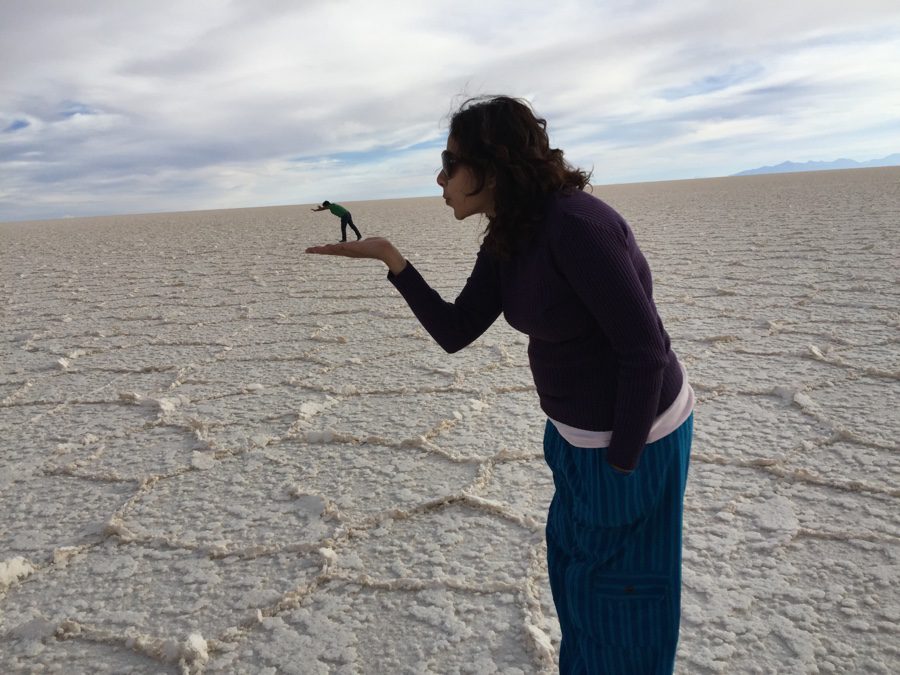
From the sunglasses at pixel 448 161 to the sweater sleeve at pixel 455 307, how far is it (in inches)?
6.9

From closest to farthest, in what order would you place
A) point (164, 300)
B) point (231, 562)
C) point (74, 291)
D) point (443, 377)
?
point (231, 562) < point (443, 377) < point (164, 300) < point (74, 291)

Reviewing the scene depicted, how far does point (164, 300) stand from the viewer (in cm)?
456

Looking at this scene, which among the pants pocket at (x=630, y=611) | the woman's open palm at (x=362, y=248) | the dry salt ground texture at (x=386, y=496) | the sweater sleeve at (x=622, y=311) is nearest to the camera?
the sweater sleeve at (x=622, y=311)

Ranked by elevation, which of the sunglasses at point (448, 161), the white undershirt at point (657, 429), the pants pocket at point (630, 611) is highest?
the sunglasses at point (448, 161)

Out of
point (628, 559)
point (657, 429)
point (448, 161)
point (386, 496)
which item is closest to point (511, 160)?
point (448, 161)

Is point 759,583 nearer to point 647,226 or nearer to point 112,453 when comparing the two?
point 112,453

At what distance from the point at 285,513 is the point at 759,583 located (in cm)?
95

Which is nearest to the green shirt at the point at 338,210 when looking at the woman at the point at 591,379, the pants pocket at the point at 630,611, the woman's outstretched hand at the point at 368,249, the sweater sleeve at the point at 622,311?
the woman's outstretched hand at the point at 368,249

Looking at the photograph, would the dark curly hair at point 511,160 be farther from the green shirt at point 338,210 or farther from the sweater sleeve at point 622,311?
the green shirt at point 338,210

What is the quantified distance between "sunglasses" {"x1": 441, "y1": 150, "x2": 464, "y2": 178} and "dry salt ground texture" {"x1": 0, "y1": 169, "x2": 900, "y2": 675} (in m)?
0.73

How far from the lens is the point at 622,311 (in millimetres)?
795

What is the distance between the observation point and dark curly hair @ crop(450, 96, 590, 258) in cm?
86

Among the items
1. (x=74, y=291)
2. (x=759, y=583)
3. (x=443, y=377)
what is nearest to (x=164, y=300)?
(x=74, y=291)

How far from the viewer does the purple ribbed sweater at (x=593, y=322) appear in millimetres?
795
